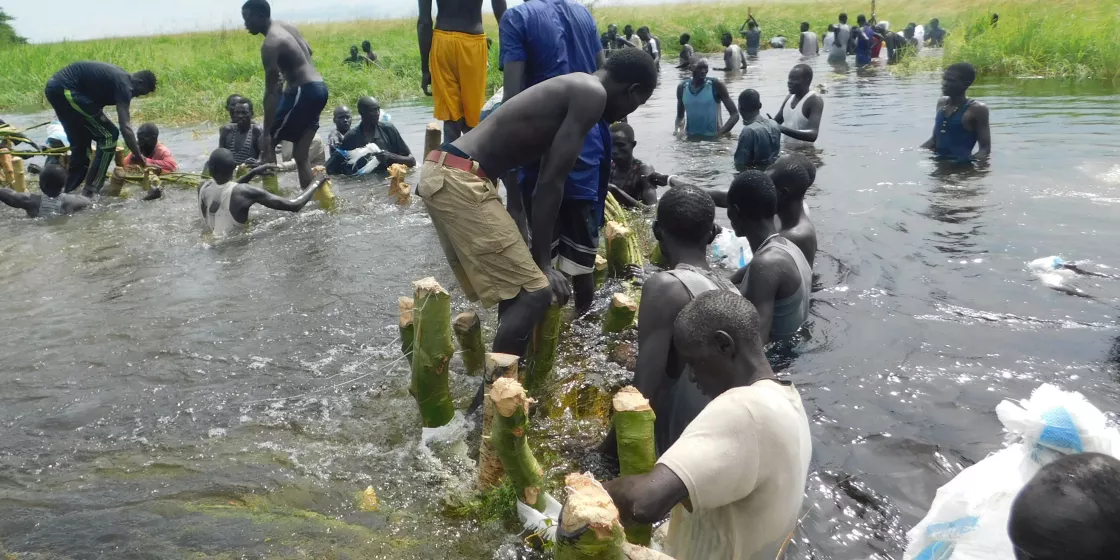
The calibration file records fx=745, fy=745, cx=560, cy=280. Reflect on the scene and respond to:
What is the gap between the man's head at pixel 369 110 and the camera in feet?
32.5

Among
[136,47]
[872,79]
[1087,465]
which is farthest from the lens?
[136,47]

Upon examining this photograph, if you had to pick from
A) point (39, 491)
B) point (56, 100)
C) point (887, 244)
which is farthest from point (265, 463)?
point (56, 100)

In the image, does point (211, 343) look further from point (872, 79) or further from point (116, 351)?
point (872, 79)

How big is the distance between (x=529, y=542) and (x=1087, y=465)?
1.86 meters

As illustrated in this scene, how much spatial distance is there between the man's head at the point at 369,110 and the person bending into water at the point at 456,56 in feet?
13.8

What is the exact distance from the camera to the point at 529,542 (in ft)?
9.22

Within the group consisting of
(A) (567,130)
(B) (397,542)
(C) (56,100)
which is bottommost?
(B) (397,542)

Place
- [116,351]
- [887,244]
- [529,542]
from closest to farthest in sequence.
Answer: [529,542]
[116,351]
[887,244]

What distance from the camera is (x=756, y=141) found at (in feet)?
28.0

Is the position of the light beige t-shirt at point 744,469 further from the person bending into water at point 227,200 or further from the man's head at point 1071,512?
the person bending into water at point 227,200

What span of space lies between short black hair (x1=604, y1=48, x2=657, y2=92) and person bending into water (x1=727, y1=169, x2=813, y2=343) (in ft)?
2.31

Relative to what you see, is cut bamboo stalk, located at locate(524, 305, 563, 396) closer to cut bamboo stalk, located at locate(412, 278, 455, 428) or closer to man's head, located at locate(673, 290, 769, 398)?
cut bamboo stalk, located at locate(412, 278, 455, 428)

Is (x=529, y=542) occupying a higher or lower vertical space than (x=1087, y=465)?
lower

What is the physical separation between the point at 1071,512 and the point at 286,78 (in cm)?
786
